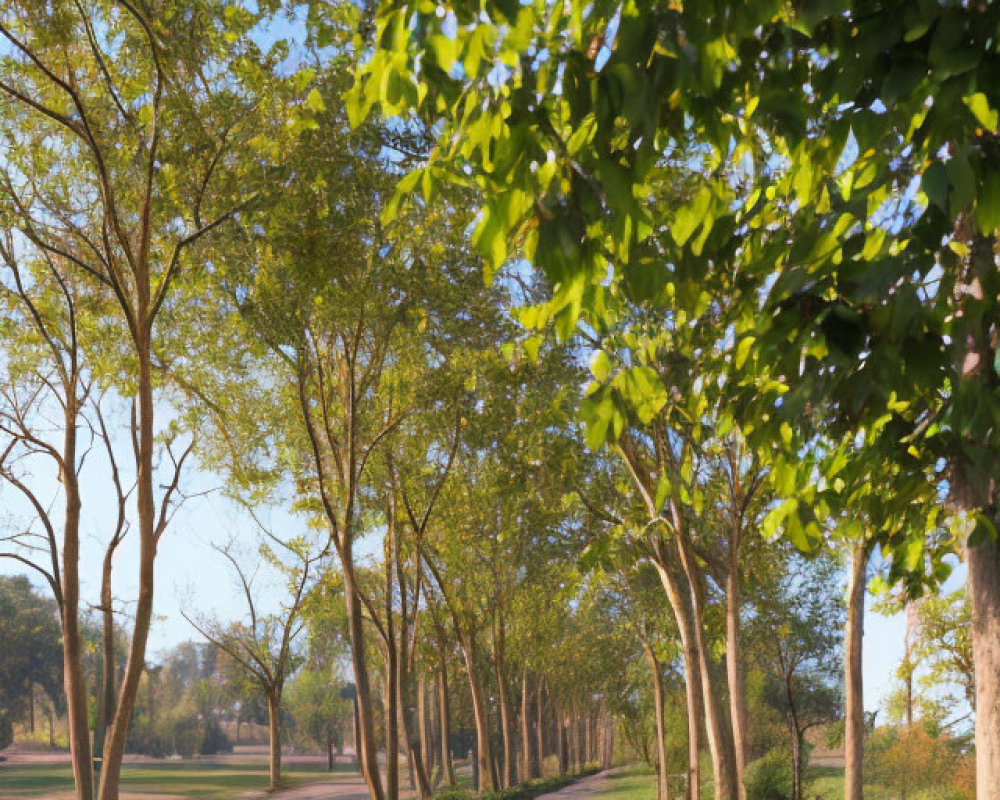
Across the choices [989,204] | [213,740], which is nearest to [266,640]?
[989,204]

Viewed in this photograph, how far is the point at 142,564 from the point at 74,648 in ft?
16.7

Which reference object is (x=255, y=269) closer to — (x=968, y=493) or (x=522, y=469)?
(x=522, y=469)

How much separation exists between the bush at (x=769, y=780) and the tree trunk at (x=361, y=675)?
580 inches

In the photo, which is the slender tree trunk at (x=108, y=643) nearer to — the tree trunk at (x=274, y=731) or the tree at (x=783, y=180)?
the tree trunk at (x=274, y=731)

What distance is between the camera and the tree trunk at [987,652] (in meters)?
3.89

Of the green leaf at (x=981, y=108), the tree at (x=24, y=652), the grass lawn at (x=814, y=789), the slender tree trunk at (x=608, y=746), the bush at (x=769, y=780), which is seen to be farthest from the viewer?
the slender tree trunk at (x=608, y=746)

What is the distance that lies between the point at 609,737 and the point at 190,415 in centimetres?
5884

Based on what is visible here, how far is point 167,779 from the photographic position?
2010 inches

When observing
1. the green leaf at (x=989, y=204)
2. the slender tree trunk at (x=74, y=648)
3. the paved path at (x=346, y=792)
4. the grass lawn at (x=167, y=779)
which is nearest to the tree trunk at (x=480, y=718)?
the paved path at (x=346, y=792)

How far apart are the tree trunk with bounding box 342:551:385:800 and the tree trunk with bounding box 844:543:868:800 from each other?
21.5 feet

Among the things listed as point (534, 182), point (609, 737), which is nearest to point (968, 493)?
point (534, 182)

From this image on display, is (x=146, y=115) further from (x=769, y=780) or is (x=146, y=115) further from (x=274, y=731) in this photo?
(x=274, y=731)

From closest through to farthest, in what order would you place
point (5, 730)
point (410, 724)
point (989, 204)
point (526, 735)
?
point (989, 204), point (410, 724), point (526, 735), point (5, 730)

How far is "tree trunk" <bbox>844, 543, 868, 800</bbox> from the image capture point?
12.3 meters
